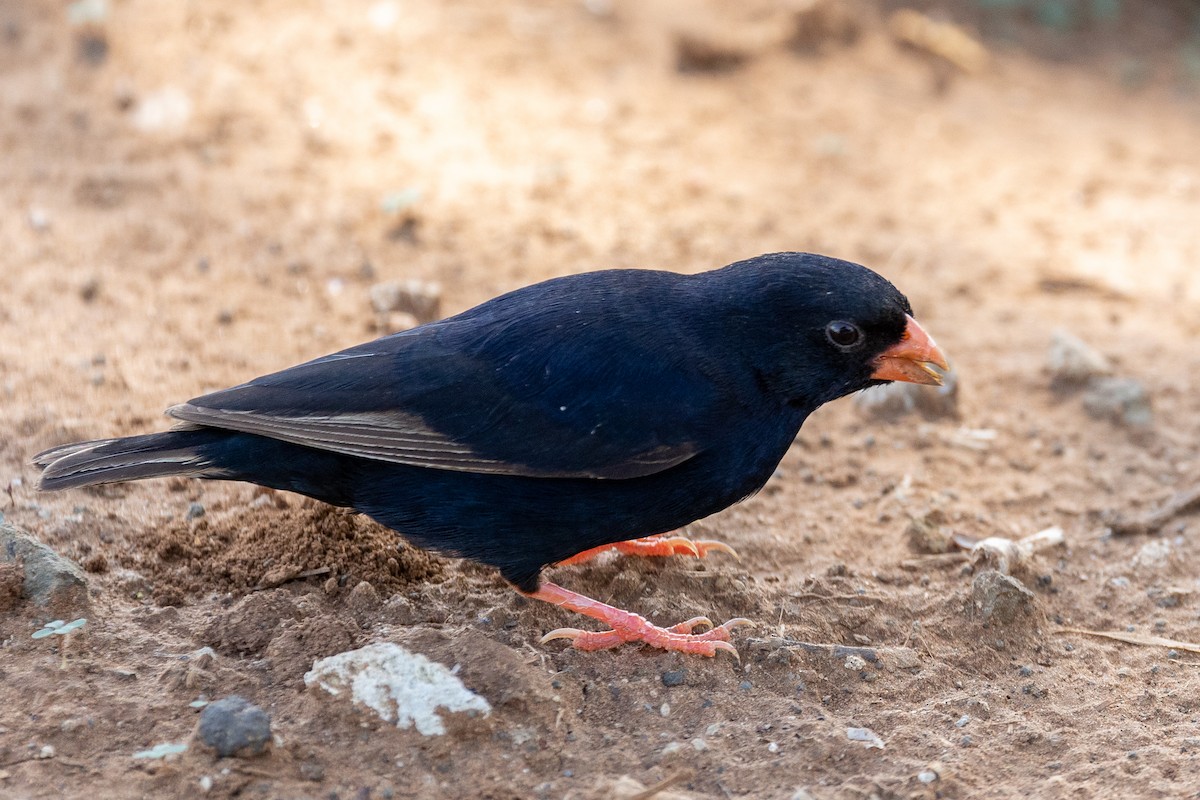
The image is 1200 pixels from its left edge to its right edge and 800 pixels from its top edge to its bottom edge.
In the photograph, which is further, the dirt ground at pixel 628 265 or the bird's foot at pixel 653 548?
the bird's foot at pixel 653 548

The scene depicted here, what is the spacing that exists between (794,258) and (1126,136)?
548cm

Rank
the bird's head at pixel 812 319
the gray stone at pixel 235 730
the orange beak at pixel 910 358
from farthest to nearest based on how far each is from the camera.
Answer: the orange beak at pixel 910 358 → the bird's head at pixel 812 319 → the gray stone at pixel 235 730

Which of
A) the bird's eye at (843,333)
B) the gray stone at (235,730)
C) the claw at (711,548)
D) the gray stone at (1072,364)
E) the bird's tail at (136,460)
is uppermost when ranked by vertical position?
the bird's eye at (843,333)

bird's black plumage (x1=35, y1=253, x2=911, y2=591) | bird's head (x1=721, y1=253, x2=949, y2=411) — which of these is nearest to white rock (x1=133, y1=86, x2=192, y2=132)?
bird's black plumage (x1=35, y1=253, x2=911, y2=591)

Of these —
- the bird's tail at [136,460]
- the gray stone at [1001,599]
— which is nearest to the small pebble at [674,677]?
the gray stone at [1001,599]

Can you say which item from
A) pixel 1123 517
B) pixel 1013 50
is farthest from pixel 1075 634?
pixel 1013 50

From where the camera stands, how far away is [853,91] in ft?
29.0

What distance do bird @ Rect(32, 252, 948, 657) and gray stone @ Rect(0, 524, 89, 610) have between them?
0.69 ft

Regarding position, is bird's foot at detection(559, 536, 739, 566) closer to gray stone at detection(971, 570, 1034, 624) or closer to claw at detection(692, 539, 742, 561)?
claw at detection(692, 539, 742, 561)

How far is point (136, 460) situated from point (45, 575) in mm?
438

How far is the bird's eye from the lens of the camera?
414 cm

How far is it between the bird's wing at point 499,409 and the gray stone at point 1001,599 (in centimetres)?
117

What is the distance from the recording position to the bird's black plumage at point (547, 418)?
395cm

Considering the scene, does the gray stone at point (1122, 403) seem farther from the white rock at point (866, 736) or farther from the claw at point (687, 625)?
the white rock at point (866, 736)
